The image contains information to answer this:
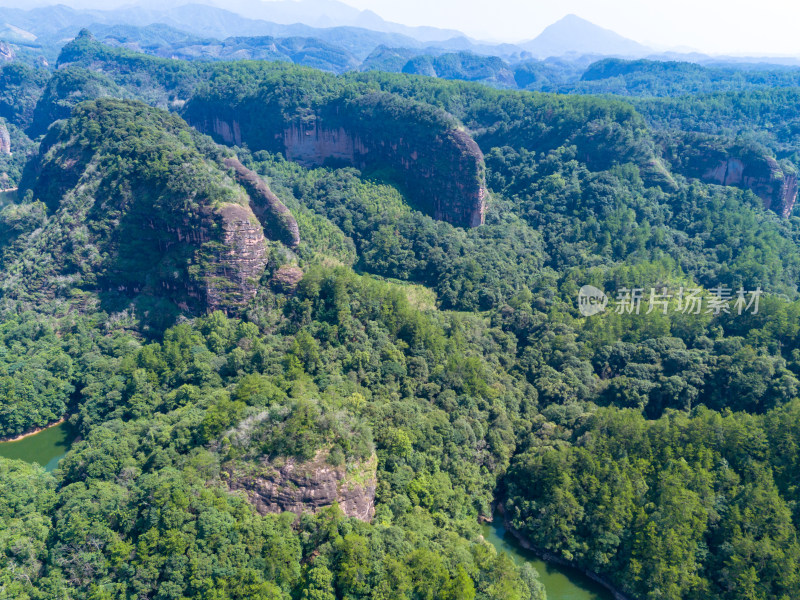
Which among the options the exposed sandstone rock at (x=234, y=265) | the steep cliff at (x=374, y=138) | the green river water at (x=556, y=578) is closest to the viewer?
the green river water at (x=556, y=578)

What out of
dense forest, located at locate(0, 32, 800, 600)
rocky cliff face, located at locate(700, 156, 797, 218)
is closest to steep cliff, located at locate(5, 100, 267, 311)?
dense forest, located at locate(0, 32, 800, 600)

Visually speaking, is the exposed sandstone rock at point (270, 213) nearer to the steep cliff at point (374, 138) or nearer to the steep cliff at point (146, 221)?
the steep cliff at point (146, 221)

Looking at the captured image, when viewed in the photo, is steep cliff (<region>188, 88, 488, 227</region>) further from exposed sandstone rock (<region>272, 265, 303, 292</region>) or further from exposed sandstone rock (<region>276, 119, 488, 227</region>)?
exposed sandstone rock (<region>272, 265, 303, 292</region>)

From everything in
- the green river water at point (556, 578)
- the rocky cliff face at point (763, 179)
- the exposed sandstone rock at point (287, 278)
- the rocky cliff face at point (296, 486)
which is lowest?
the green river water at point (556, 578)

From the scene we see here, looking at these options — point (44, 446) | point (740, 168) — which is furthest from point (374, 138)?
point (44, 446)

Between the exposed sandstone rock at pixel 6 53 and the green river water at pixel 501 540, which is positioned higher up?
the exposed sandstone rock at pixel 6 53

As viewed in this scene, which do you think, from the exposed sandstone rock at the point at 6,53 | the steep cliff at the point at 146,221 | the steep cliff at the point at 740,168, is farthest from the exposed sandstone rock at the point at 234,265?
the exposed sandstone rock at the point at 6,53

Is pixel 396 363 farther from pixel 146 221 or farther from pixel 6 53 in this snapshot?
pixel 6 53
